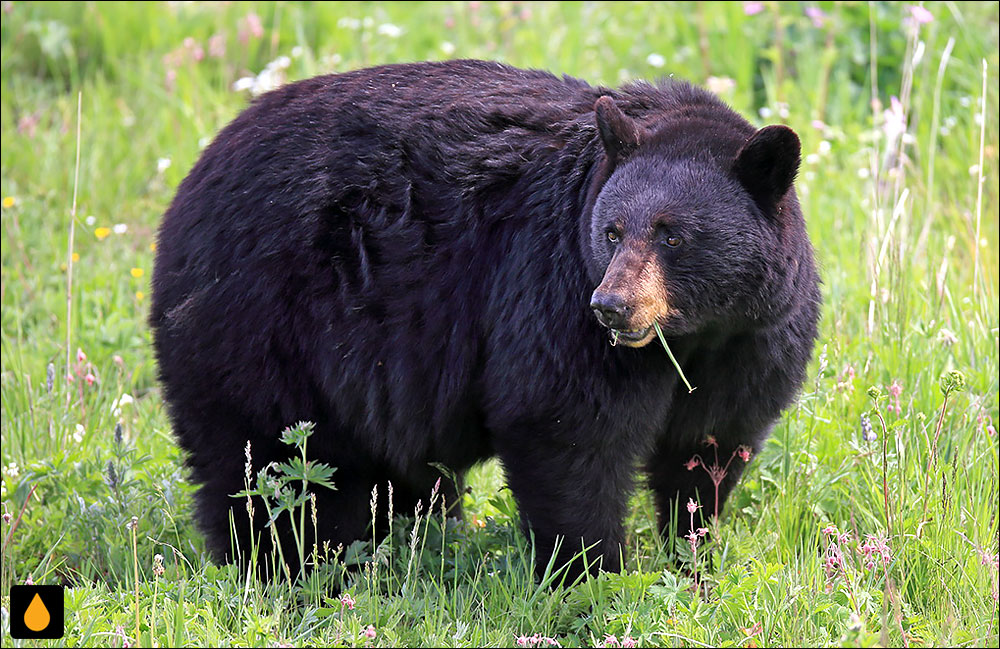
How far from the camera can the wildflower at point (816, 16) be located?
24.9ft

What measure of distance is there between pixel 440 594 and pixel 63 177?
4440mm

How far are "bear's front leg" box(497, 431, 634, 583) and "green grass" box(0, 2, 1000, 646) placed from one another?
0.45ft

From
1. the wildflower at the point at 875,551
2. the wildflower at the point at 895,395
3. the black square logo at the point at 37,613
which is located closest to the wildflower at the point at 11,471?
the black square logo at the point at 37,613

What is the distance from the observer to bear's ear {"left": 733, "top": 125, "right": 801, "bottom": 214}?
3.51 m

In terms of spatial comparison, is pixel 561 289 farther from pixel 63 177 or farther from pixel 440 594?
pixel 63 177

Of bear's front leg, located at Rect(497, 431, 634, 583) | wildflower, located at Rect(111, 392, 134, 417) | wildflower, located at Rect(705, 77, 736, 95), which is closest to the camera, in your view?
bear's front leg, located at Rect(497, 431, 634, 583)

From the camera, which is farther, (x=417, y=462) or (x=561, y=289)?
(x=417, y=462)

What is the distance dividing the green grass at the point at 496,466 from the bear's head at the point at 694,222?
641 mm

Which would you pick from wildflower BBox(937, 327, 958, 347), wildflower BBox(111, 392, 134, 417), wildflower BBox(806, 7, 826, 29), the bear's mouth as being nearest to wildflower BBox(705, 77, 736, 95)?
wildflower BBox(806, 7, 826, 29)

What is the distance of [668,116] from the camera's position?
3.86m

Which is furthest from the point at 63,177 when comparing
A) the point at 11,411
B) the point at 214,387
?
the point at 214,387

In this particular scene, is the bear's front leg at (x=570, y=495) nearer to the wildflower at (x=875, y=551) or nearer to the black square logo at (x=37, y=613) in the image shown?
the wildflower at (x=875, y=551)

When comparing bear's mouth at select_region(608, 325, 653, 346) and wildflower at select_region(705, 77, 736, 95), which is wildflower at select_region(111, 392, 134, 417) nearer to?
bear's mouth at select_region(608, 325, 653, 346)

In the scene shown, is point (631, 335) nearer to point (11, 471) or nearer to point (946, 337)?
point (946, 337)
